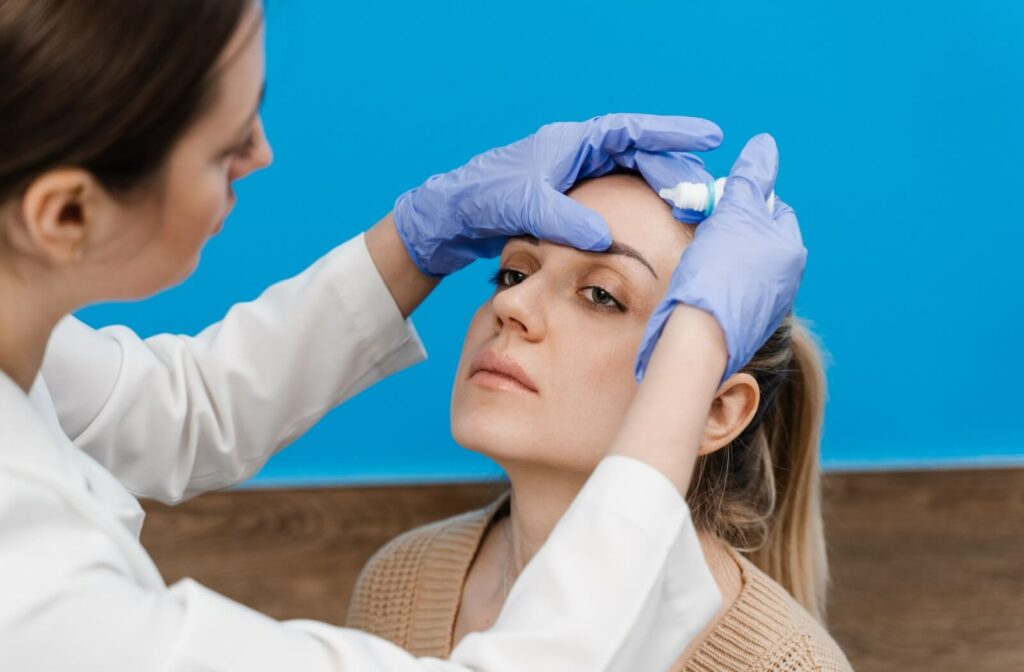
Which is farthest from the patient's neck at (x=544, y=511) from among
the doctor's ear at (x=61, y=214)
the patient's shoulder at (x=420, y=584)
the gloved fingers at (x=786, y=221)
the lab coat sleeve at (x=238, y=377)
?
the doctor's ear at (x=61, y=214)

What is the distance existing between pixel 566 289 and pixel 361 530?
2.19 ft

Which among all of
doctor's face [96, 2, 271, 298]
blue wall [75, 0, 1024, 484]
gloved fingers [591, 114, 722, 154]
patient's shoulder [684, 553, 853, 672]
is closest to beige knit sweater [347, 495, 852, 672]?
patient's shoulder [684, 553, 853, 672]

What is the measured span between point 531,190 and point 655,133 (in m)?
0.13

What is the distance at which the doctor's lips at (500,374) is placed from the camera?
1.18 meters

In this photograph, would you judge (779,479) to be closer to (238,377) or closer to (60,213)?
(238,377)

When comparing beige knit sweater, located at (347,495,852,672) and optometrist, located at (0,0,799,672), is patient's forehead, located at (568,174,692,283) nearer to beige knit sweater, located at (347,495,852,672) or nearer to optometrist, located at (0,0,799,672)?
optometrist, located at (0,0,799,672)

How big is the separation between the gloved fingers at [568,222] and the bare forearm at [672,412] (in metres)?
0.28

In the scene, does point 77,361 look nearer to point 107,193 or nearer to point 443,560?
point 107,193

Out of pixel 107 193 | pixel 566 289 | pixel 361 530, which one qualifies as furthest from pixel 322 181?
pixel 107 193

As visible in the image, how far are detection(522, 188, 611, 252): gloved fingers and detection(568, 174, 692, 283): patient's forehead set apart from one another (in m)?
0.03

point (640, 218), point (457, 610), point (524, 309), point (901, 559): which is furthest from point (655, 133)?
point (901, 559)

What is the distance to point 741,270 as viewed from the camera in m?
0.99

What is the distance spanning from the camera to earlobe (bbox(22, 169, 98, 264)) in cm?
73

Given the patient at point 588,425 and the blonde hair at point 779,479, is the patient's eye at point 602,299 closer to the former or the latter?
the patient at point 588,425
